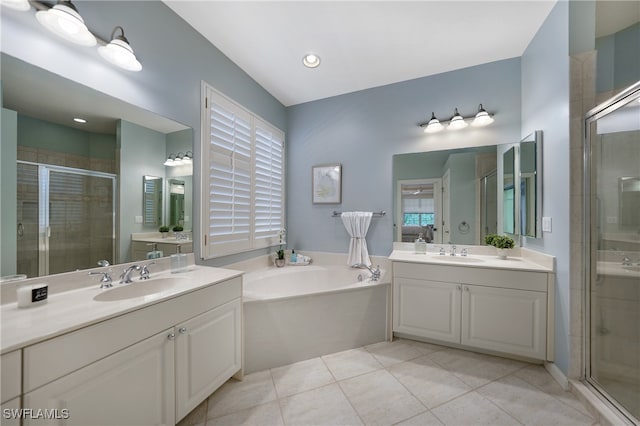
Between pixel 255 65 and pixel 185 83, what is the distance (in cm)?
82

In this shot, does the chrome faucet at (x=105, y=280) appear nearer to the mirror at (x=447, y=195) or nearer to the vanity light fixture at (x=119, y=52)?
the vanity light fixture at (x=119, y=52)

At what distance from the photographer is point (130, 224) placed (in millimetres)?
1562

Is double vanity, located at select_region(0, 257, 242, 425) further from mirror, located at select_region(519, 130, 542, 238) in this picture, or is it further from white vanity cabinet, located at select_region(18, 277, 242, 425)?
mirror, located at select_region(519, 130, 542, 238)

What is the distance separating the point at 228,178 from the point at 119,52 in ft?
3.75

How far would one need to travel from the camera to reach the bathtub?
1888 mm

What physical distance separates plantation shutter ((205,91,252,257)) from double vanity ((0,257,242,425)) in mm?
662

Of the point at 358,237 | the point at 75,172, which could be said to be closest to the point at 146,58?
the point at 75,172

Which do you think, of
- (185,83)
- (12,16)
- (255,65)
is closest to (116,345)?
(12,16)

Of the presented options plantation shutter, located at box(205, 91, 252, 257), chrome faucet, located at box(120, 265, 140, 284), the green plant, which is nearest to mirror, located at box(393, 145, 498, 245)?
the green plant

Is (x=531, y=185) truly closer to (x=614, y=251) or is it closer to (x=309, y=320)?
(x=614, y=251)

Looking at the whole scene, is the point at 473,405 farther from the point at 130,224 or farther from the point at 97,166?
the point at 97,166

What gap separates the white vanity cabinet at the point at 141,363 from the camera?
0.82 metres

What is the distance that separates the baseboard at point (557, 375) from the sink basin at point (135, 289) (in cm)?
265

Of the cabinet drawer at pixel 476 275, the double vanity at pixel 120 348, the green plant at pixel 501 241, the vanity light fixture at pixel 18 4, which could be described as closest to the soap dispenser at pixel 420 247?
the cabinet drawer at pixel 476 275
